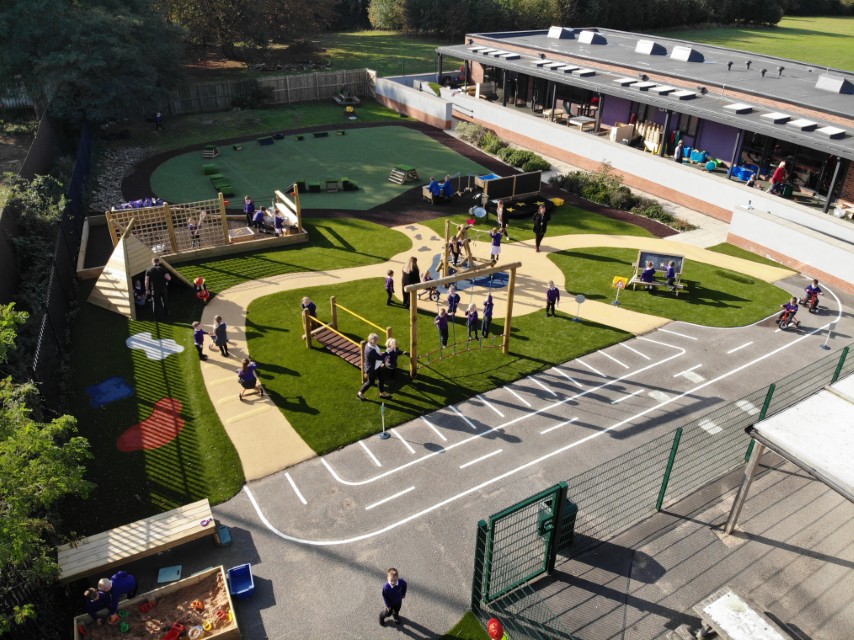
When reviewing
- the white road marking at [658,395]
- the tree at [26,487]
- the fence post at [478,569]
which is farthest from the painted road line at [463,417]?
the tree at [26,487]

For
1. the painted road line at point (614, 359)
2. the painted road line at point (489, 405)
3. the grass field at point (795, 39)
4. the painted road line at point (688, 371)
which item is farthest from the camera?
the grass field at point (795, 39)

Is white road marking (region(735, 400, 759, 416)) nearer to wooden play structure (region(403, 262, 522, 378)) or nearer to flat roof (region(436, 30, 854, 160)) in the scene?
wooden play structure (region(403, 262, 522, 378))

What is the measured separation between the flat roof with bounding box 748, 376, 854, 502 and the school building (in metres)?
13.7

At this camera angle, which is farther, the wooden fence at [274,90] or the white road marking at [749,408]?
the wooden fence at [274,90]

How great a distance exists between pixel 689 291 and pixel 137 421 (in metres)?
18.3

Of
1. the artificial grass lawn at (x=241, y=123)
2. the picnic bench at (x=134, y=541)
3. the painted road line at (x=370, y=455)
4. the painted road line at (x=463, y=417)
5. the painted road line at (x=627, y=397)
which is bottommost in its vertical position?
the painted road line at (x=370, y=455)

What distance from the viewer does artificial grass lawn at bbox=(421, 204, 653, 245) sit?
26.6 metres

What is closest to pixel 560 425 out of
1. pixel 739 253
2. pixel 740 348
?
pixel 740 348

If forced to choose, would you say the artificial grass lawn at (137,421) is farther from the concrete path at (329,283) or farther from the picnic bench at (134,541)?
the picnic bench at (134,541)

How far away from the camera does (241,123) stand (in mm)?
42438

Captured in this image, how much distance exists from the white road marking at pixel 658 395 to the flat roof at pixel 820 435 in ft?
16.5

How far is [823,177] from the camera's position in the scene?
27.0 meters

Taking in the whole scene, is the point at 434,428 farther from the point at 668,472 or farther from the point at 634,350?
the point at 634,350

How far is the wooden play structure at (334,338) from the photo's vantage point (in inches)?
689
